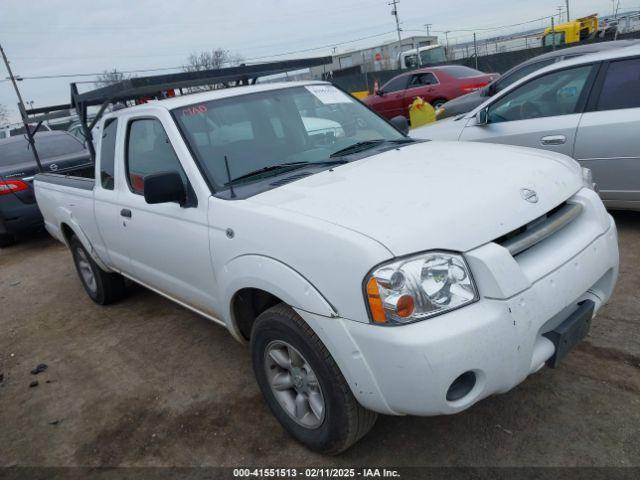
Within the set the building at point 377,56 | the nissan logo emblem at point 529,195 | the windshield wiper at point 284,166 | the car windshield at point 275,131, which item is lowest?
the nissan logo emblem at point 529,195

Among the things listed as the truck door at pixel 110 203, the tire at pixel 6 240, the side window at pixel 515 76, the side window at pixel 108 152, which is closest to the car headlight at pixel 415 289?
the truck door at pixel 110 203

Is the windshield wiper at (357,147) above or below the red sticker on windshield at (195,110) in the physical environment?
below

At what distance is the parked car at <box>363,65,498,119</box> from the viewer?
493 inches

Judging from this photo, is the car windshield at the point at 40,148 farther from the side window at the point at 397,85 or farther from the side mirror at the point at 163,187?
the side window at the point at 397,85

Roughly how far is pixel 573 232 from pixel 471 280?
80 cm

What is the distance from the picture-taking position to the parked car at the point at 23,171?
757 cm

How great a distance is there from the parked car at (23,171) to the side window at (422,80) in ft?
27.3

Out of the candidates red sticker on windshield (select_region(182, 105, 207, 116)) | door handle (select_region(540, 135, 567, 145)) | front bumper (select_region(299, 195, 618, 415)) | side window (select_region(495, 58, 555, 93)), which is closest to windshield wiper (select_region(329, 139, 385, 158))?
red sticker on windshield (select_region(182, 105, 207, 116))

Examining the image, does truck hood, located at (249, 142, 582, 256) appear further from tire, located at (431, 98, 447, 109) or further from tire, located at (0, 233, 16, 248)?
tire, located at (431, 98, 447, 109)

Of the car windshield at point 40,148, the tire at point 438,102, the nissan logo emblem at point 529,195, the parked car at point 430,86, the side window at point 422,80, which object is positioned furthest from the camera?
the side window at point 422,80

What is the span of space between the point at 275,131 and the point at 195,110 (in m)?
0.52

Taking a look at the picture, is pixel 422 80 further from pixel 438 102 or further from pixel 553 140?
pixel 553 140

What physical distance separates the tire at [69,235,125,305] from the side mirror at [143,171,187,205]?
92.8 inches

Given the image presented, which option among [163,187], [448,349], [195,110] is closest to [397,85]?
[195,110]
